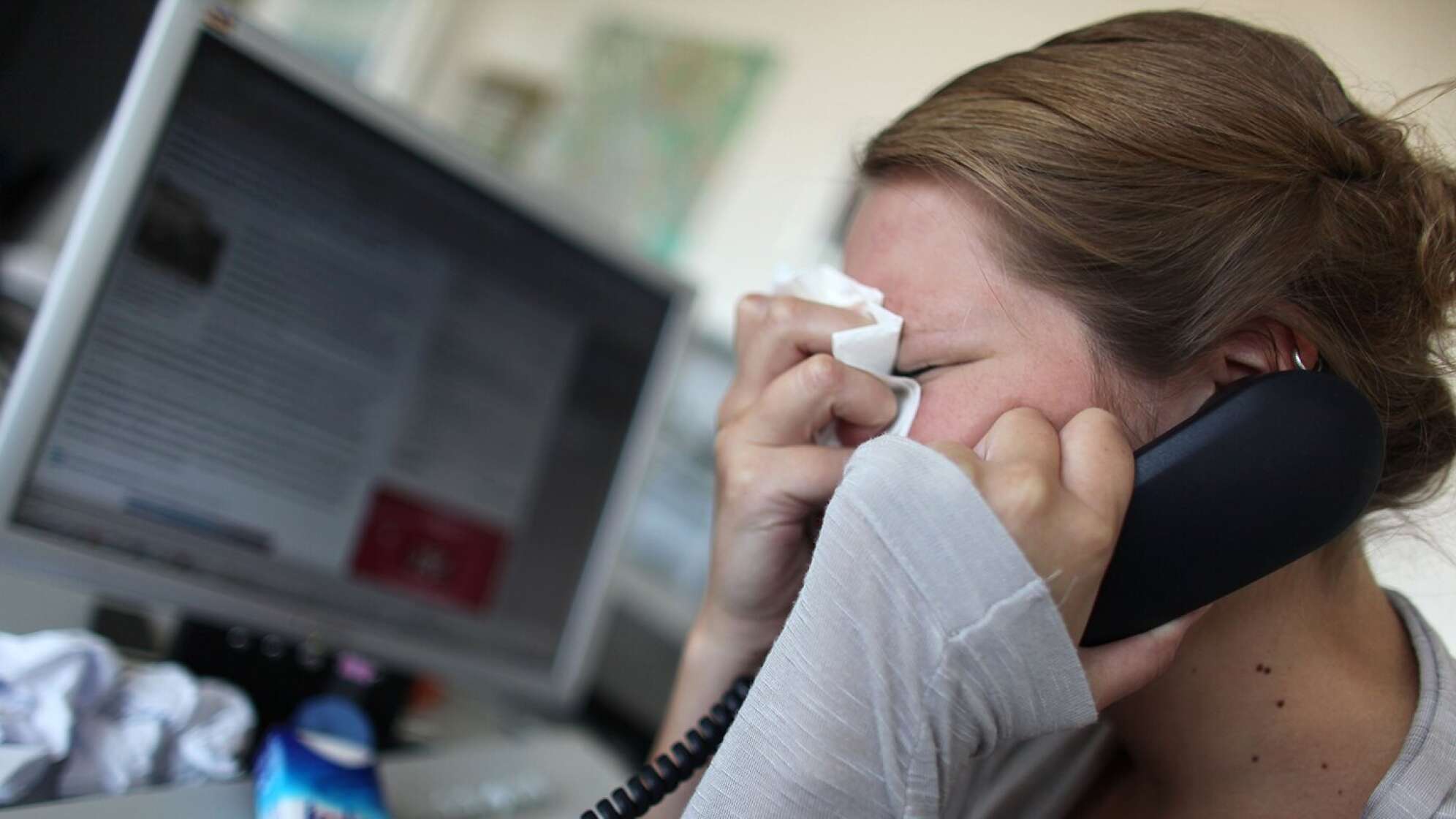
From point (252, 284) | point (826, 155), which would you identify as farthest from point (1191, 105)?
point (826, 155)

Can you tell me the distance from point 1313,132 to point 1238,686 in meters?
0.40

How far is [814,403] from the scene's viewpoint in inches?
27.0

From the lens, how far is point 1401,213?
641mm

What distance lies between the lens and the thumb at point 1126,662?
1.77ft

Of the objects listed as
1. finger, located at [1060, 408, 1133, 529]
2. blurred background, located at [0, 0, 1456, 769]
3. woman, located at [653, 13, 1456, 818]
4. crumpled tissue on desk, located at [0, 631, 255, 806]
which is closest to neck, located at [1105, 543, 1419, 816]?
woman, located at [653, 13, 1456, 818]

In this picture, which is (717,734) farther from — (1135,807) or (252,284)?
(252,284)

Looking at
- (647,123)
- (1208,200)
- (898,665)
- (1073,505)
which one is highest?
(647,123)

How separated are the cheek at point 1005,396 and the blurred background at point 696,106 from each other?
0.32m

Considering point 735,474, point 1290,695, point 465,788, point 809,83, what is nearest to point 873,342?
point 735,474

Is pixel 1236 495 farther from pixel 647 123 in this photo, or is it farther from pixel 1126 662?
pixel 647 123

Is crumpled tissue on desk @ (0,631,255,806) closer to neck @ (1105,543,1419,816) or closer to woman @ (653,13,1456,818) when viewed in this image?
woman @ (653,13,1456,818)

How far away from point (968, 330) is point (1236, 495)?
19 cm

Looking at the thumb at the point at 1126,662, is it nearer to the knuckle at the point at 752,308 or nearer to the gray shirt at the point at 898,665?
the gray shirt at the point at 898,665

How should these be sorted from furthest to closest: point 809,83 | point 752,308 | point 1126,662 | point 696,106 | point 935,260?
point 696,106 < point 809,83 < point 752,308 < point 935,260 < point 1126,662
